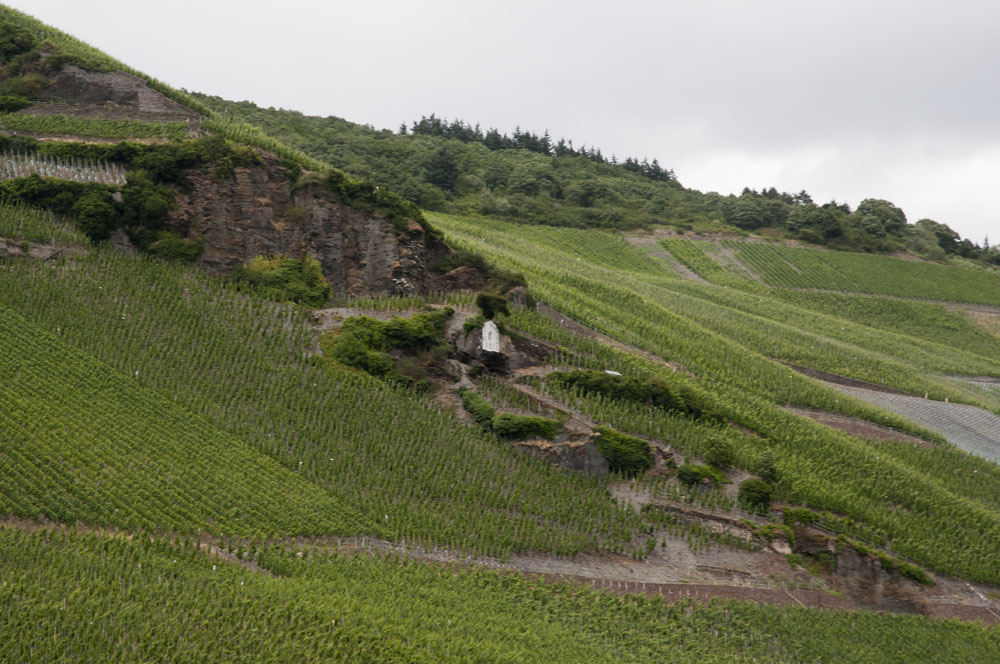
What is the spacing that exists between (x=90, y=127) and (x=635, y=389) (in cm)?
3278

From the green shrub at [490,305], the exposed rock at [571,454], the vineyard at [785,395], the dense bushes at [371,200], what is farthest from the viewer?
the dense bushes at [371,200]

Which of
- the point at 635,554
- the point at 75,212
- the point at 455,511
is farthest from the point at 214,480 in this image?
the point at 75,212

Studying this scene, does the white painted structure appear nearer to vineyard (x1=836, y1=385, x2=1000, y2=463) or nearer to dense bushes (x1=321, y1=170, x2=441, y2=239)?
dense bushes (x1=321, y1=170, x2=441, y2=239)

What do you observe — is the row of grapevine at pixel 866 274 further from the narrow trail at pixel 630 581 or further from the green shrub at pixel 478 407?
the green shrub at pixel 478 407

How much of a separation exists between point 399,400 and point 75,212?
1795 centimetres

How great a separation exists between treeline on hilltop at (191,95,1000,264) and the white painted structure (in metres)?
54.9

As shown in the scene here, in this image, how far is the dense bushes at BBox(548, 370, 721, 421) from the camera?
127 feet

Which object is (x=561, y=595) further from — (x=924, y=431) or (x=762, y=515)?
(x=924, y=431)

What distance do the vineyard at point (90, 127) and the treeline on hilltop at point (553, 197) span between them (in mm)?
42968

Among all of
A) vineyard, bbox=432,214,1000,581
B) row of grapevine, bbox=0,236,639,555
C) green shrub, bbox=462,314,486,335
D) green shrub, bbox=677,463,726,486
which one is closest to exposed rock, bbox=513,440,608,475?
row of grapevine, bbox=0,236,639,555

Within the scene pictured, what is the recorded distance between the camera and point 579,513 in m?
31.8

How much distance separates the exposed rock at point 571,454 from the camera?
113ft

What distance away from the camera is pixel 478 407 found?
3584cm

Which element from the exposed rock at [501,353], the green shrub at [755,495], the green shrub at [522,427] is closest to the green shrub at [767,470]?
the green shrub at [755,495]
